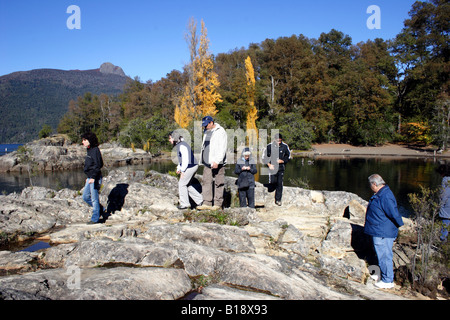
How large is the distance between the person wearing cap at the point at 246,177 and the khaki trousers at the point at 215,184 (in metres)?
0.65

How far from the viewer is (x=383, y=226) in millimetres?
4879

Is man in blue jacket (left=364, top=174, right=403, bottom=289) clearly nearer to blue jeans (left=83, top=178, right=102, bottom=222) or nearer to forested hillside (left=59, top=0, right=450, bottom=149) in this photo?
blue jeans (left=83, top=178, right=102, bottom=222)

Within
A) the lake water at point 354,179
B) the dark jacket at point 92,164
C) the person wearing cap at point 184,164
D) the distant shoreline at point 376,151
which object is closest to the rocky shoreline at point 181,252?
the person wearing cap at point 184,164

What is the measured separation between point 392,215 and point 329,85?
162 feet

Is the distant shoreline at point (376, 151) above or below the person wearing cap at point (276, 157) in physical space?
below

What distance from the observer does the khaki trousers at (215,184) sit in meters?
6.97

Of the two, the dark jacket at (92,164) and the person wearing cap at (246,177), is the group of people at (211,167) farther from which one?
the dark jacket at (92,164)

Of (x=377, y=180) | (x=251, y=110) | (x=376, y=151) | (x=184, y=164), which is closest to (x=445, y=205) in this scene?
(x=377, y=180)

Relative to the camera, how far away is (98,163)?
6.38 m

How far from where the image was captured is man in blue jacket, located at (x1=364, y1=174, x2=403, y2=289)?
4801mm

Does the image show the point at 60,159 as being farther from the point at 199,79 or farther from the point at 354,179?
the point at 354,179

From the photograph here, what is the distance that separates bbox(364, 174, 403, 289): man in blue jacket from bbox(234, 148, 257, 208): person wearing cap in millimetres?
3063

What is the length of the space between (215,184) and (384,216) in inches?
141
